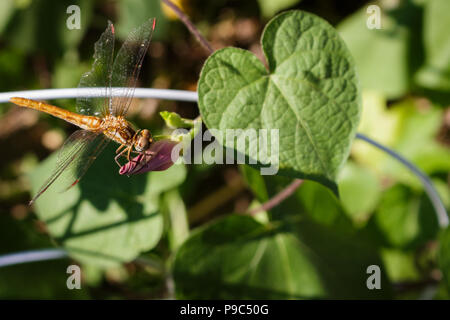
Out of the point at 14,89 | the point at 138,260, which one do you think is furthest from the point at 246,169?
the point at 14,89

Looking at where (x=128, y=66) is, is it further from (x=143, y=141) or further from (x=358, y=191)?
(x=358, y=191)

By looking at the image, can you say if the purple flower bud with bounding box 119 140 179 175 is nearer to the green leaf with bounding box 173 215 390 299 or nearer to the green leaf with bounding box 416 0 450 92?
the green leaf with bounding box 173 215 390 299

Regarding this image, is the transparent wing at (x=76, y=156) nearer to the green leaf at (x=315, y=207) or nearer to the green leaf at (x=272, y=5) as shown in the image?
the green leaf at (x=315, y=207)

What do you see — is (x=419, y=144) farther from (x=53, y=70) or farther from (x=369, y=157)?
(x=53, y=70)

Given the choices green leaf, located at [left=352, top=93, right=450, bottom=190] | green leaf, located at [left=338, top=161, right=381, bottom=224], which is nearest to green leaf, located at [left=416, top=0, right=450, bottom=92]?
green leaf, located at [left=352, top=93, right=450, bottom=190]

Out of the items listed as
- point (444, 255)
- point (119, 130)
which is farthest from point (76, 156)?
point (444, 255)

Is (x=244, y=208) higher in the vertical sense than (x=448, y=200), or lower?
higher
